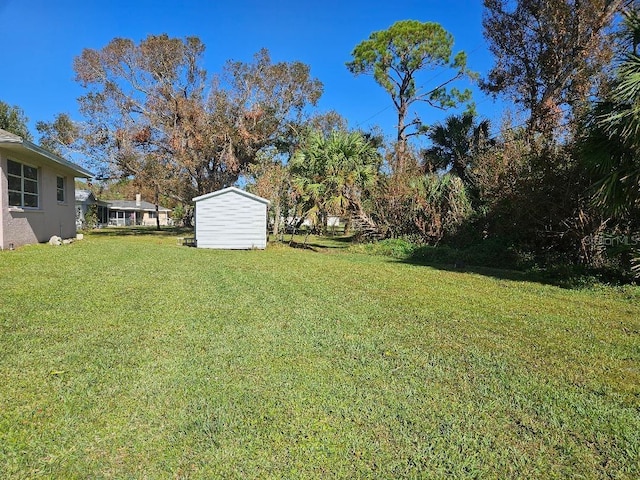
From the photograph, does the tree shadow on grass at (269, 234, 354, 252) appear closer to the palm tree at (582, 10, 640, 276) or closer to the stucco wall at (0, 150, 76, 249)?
the stucco wall at (0, 150, 76, 249)

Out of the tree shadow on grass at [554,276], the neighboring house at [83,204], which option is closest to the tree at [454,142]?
the tree shadow on grass at [554,276]

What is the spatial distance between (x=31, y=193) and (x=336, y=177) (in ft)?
32.7

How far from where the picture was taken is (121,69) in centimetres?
2398

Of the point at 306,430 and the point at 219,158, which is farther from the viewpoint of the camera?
the point at 219,158

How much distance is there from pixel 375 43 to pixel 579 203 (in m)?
18.4

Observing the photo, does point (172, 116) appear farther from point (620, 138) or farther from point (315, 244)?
point (620, 138)

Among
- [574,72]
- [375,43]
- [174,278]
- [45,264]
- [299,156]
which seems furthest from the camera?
[375,43]

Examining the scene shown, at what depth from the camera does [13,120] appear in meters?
24.9

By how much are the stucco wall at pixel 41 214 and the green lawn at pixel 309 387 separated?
223 inches

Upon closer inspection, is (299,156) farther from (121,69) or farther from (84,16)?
(121,69)

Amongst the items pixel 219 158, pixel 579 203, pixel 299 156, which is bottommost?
pixel 579 203

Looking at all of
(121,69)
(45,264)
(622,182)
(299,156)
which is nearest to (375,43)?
(299,156)

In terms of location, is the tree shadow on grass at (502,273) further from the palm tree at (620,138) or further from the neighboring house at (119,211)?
the neighboring house at (119,211)

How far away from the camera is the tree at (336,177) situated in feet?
50.7
